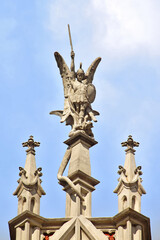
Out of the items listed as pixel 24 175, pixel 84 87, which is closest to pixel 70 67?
pixel 84 87

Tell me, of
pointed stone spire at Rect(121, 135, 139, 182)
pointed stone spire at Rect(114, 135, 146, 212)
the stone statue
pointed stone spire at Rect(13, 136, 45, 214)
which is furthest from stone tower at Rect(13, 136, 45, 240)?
pointed stone spire at Rect(121, 135, 139, 182)

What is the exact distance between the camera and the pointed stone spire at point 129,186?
40969mm

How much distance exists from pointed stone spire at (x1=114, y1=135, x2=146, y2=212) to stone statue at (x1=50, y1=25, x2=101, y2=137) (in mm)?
2092

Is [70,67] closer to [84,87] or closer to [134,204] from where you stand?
[84,87]

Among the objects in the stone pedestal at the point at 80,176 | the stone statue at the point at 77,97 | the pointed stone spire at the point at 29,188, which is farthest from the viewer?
the stone statue at the point at 77,97

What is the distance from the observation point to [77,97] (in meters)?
43.9

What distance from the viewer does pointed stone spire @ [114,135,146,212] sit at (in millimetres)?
40969

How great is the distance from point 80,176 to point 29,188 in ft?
4.90

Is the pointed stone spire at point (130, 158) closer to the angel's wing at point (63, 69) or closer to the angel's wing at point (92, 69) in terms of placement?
the angel's wing at point (92, 69)

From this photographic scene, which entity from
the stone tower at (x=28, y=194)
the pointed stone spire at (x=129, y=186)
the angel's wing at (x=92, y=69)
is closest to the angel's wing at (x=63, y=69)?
the angel's wing at (x=92, y=69)

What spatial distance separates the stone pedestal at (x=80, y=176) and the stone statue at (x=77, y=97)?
1.08 feet

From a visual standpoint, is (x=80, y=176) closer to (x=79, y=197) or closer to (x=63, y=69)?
(x=79, y=197)

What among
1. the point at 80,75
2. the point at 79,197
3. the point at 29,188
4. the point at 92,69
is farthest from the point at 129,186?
the point at 92,69

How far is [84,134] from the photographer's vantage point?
43.0 metres
